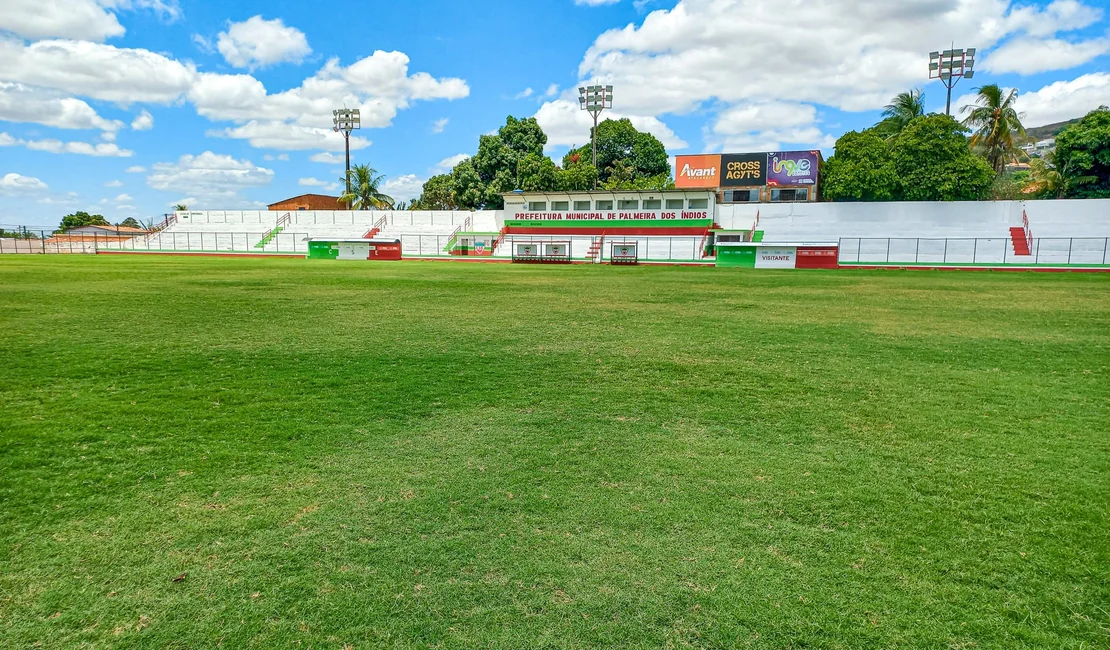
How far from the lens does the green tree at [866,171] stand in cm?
4516

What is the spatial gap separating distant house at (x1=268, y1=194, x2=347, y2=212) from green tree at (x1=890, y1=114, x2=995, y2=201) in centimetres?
6218

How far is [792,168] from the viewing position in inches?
2217

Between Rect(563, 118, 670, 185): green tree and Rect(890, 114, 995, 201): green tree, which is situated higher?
Rect(563, 118, 670, 185): green tree

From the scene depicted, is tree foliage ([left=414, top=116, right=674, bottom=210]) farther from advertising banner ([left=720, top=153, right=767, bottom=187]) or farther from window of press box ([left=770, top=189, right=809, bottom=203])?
window of press box ([left=770, top=189, right=809, bottom=203])

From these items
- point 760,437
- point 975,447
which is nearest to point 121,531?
point 760,437

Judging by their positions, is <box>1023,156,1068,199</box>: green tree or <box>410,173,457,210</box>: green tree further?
<box>410,173,457,210</box>: green tree

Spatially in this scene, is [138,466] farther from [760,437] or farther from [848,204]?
[848,204]

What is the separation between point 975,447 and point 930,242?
4237cm

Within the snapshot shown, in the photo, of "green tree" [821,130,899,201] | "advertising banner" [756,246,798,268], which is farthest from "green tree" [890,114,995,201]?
"advertising banner" [756,246,798,268]

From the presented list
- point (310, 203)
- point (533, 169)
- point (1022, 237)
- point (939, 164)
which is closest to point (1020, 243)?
point (1022, 237)

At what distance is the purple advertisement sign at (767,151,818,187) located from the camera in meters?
55.6

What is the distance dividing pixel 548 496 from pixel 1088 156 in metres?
56.2

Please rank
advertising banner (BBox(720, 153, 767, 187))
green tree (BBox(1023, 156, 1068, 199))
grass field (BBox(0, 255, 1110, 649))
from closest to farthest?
1. grass field (BBox(0, 255, 1110, 649))
2. green tree (BBox(1023, 156, 1068, 199))
3. advertising banner (BBox(720, 153, 767, 187))

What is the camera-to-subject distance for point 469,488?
12.6 feet
